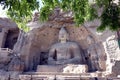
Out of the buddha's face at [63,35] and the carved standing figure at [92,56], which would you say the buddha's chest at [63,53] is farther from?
the carved standing figure at [92,56]

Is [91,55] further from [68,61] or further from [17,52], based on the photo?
[17,52]

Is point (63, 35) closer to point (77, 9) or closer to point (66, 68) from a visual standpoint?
point (66, 68)

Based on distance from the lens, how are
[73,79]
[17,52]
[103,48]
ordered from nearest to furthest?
1. [73,79]
2. [103,48]
3. [17,52]

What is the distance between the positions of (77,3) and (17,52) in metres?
8.74

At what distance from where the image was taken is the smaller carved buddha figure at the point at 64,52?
13.0 metres

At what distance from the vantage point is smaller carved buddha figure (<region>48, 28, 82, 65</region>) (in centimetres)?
1300

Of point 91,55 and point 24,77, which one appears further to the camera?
point 91,55

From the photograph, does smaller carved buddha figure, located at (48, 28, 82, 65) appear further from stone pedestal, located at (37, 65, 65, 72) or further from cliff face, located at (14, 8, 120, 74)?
stone pedestal, located at (37, 65, 65, 72)

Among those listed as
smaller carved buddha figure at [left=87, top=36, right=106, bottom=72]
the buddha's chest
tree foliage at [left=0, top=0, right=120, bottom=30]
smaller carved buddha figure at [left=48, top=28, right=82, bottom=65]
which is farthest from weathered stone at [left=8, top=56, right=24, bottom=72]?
tree foliage at [left=0, top=0, right=120, bottom=30]

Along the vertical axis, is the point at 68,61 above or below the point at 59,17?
below

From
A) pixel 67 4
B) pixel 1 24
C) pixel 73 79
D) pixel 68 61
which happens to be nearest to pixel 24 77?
pixel 73 79

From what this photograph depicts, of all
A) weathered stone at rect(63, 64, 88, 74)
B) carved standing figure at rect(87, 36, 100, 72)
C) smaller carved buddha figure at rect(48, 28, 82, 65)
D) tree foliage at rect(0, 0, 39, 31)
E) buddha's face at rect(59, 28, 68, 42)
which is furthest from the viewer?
buddha's face at rect(59, 28, 68, 42)

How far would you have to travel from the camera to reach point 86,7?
5199 millimetres

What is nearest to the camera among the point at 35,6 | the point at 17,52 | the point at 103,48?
the point at 35,6
